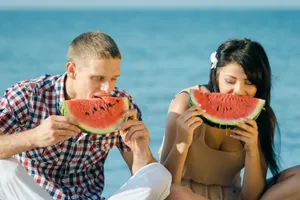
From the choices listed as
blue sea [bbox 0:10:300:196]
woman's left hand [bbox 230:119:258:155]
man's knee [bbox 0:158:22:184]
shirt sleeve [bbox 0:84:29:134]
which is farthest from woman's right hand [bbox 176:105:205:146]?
blue sea [bbox 0:10:300:196]

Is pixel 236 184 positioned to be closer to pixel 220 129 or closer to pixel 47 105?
pixel 220 129

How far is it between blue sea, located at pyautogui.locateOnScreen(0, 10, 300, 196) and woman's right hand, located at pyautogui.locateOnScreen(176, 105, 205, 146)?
2.26m

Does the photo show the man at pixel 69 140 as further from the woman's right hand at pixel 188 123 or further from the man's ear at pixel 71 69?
the woman's right hand at pixel 188 123

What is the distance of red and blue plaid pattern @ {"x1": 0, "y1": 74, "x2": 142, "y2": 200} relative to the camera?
15.2 feet

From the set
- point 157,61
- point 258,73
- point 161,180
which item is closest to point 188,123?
point 161,180

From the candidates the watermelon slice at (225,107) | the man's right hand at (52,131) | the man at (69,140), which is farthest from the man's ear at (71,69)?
the watermelon slice at (225,107)

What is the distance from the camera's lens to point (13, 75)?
14.3 meters

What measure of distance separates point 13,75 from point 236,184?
9.41 meters

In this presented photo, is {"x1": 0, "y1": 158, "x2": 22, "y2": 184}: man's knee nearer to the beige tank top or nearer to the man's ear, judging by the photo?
the man's ear

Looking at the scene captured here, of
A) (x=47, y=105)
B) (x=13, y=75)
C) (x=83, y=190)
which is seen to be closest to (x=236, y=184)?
(x=83, y=190)

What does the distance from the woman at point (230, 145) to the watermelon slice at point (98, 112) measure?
43 centimetres

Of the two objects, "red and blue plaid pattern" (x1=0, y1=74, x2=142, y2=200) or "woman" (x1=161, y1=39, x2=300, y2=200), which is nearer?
"red and blue plaid pattern" (x1=0, y1=74, x2=142, y2=200)

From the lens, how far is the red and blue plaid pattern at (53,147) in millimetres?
4621

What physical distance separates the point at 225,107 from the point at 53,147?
3.77ft
